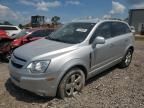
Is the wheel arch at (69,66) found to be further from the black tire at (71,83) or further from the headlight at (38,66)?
the headlight at (38,66)

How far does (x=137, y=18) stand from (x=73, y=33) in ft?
133

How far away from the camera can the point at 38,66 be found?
3.81 meters

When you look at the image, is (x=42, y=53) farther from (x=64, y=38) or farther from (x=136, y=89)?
(x=136, y=89)

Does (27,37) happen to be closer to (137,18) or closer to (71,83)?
(71,83)

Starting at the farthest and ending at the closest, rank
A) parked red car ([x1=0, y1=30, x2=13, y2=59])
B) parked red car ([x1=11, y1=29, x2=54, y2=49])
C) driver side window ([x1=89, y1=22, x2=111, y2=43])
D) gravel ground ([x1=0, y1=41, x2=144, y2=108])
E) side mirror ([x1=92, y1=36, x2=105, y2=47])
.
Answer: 1. parked red car ([x1=11, y1=29, x2=54, y2=49])
2. parked red car ([x1=0, y1=30, x2=13, y2=59])
3. driver side window ([x1=89, y1=22, x2=111, y2=43])
4. side mirror ([x1=92, y1=36, x2=105, y2=47])
5. gravel ground ([x1=0, y1=41, x2=144, y2=108])

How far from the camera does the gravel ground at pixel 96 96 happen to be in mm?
4051

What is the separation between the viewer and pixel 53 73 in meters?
3.79

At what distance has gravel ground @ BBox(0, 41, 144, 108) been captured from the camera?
4.05 meters

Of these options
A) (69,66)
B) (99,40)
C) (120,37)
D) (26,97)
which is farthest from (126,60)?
(26,97)

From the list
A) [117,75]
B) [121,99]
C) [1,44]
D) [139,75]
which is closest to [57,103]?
[121,99]

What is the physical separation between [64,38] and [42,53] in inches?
43.1

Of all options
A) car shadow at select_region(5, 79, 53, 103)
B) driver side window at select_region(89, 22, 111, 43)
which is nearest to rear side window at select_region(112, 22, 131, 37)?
driver side window at select_region(89, 22, 111, 43)

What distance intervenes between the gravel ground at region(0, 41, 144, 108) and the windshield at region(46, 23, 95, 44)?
51.4 inches

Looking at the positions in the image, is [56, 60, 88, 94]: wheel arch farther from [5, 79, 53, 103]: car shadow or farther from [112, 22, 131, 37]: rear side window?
[112, 22, 131, 37]: rear side window
